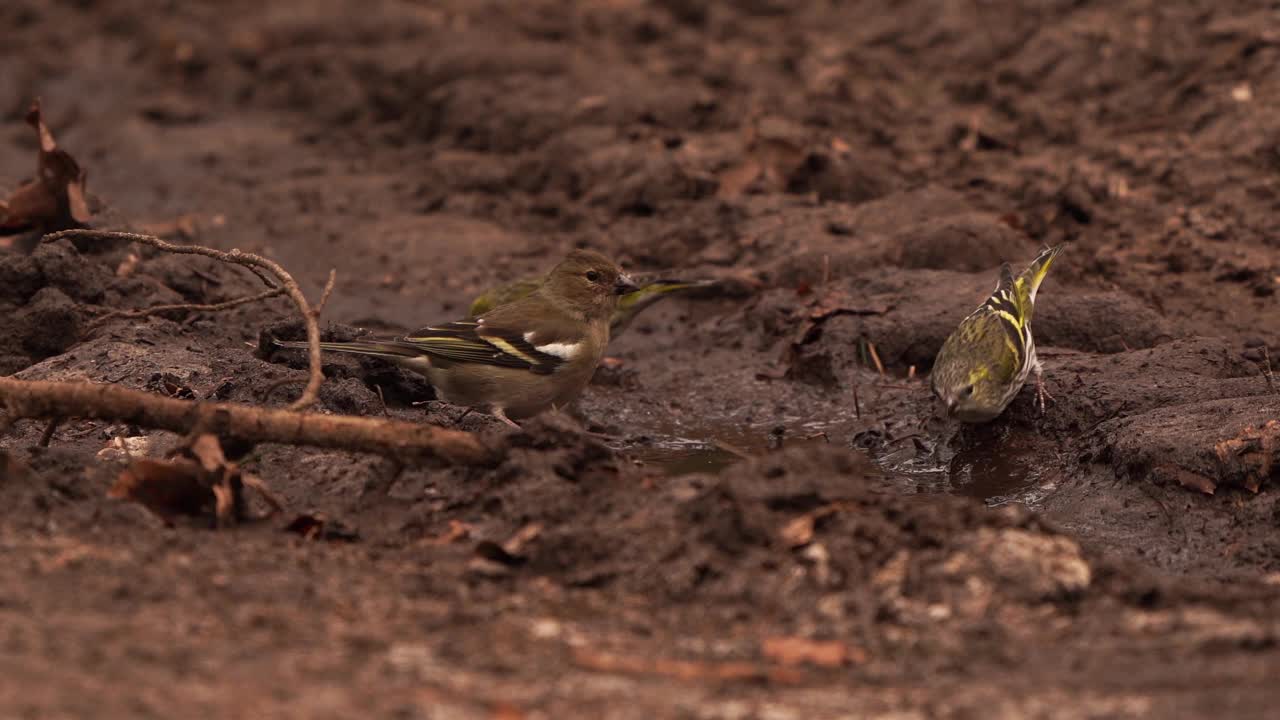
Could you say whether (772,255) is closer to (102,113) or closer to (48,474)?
(48,474)

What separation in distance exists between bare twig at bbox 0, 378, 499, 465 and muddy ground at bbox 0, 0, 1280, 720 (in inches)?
7.5

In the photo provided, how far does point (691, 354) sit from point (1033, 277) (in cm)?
229

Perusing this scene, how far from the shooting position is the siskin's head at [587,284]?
348 inches

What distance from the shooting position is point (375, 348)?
7.65 meters

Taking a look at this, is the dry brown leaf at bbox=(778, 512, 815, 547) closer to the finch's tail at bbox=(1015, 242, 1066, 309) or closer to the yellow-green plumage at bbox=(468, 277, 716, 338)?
the finch's tail at bbox=(1015, 242, 1066, 309)

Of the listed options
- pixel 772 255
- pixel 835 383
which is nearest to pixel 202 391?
pixel 835 383

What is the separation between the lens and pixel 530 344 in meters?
8.30

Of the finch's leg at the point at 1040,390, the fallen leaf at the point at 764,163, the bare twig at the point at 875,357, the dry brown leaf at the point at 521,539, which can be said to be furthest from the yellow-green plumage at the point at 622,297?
the dry brown leaf at the point at 521,539

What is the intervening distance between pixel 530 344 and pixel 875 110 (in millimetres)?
5820

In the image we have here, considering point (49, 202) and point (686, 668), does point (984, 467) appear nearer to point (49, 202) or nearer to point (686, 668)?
point (686, 668)

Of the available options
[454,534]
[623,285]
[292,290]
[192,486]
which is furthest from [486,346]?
[192,486]

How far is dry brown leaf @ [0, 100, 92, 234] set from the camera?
9312mm

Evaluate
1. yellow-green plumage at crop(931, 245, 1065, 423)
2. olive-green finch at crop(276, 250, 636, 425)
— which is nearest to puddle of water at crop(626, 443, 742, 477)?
olive-green finch at crop(276, 250, 636, 425)

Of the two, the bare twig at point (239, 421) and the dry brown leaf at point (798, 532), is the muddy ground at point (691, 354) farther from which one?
the bare twig at point (239, 421)
